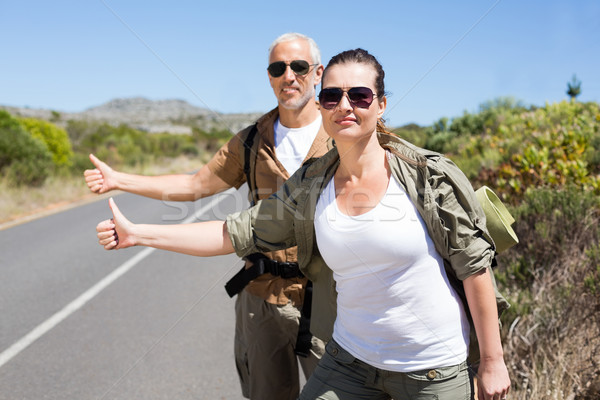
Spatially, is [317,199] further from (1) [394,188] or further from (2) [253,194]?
(2) [253,194]

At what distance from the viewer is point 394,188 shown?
182 centimetres

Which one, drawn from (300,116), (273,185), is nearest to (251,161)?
(273,185)

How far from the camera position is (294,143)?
106 inches

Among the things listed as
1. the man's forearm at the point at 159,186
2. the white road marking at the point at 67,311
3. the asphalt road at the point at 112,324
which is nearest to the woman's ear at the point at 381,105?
the man's forearm at the point at 159,186

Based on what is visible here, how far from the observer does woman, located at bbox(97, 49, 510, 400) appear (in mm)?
1745

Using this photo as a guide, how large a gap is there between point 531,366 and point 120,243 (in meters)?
2.55

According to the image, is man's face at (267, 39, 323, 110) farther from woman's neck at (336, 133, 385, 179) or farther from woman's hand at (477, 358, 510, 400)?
woman's hand at (477, 358, 510, 400)

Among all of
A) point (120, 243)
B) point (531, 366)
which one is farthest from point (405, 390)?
point (531, 366)

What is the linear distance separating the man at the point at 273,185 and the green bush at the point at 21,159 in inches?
521

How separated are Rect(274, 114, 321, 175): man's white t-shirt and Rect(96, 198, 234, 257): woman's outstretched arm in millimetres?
653

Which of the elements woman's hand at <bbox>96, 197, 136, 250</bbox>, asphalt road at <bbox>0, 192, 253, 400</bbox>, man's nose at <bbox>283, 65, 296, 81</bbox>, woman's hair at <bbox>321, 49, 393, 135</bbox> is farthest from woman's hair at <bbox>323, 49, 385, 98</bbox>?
asphalt road at <bbox>0, 192, 253, 400</bbox>

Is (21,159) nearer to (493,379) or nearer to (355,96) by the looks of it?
(355,96)

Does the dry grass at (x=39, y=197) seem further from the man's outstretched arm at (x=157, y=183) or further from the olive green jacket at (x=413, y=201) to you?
the olive green jacket at (x=413, y=201)

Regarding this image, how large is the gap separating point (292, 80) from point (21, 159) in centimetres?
1532
